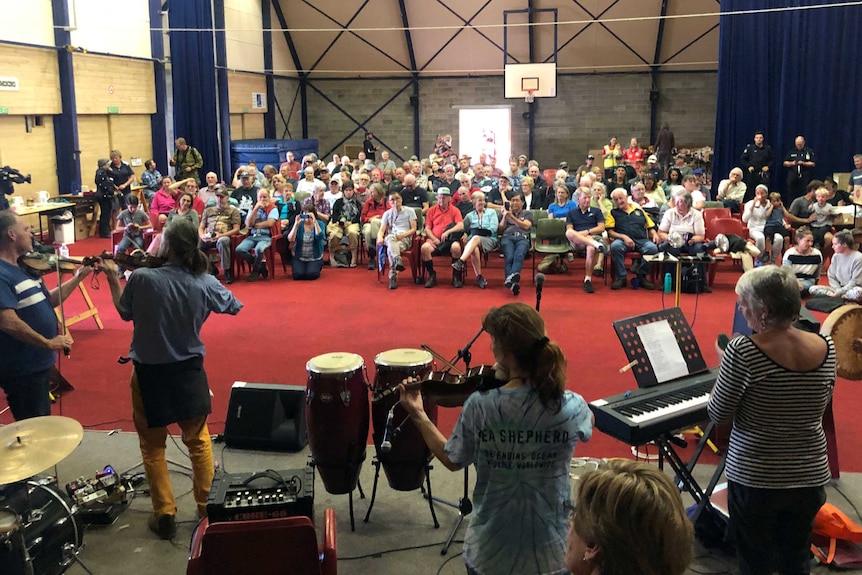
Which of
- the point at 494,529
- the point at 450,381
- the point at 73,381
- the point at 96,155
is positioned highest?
the point at 96,155

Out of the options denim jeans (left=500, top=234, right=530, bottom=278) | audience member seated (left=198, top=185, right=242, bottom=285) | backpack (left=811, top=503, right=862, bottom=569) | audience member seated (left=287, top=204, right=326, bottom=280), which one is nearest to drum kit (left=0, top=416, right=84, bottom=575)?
backpack (left=811, top=503, right=862, bottom=569)

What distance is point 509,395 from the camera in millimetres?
2109

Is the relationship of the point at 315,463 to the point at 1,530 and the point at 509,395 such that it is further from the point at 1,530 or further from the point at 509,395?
the point at 509,395

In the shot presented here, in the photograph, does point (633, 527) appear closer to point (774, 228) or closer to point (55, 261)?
point (55, 261)

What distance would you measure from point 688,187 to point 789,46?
4537mm

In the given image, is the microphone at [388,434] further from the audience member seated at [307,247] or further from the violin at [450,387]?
the audience member seated at [307,247]

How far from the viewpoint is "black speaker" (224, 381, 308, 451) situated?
443 centimetres

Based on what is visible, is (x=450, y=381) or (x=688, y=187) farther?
(x=688, y=187)

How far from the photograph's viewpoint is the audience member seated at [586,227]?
8.57 metres

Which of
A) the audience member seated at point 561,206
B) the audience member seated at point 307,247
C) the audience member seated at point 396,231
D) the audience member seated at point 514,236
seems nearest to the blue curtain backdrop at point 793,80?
the audience member seated at point 561,206

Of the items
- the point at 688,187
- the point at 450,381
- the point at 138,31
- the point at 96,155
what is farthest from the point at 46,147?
the point at 450,381

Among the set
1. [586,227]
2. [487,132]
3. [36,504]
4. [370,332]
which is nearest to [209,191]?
[370,332]

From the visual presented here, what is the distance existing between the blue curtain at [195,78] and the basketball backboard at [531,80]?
5790 millimetres

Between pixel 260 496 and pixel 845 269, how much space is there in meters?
5.99
